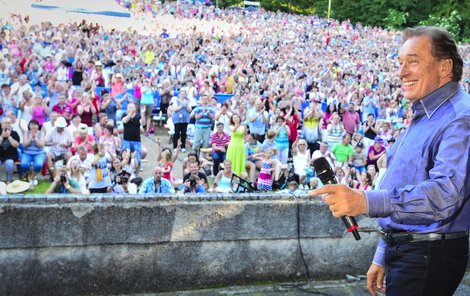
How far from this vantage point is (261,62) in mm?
24656

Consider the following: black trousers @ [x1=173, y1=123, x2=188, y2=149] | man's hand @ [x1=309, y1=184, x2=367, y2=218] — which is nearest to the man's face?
man's hand @ [x1=309, y1=184, x2=367, y2=218]

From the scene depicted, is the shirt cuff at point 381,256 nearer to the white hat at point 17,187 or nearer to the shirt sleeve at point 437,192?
the shirt sleeve at point 437,192

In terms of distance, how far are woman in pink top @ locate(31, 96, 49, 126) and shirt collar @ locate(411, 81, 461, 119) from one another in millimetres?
10128

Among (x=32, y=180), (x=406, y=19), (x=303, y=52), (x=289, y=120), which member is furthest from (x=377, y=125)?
(x=406, y=19)

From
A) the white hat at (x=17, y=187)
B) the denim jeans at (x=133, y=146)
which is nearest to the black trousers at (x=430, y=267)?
the white hat at (x=17, y=187)

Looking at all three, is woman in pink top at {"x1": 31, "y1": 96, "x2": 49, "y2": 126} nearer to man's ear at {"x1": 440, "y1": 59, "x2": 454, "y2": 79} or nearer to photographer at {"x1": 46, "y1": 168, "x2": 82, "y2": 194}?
photographer at {"x1": 46, "y1": 168, "x2": 82, "y2": 194}

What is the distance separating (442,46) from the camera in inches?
93.4

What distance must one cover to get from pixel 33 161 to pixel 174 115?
3.68 meters

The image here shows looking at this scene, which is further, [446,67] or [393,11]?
[393,11]

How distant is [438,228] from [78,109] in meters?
10.5

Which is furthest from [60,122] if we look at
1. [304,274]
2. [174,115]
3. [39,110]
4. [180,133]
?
[304,274]

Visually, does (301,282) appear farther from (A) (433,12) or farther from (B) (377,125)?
(A) (433,12)

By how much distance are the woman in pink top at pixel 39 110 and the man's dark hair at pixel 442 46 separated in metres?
10.1

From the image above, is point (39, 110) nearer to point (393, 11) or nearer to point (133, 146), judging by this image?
point (133, 146)
